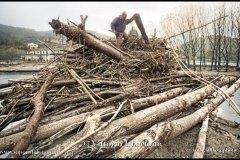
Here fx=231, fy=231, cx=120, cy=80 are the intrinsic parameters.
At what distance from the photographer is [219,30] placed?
34031 mm

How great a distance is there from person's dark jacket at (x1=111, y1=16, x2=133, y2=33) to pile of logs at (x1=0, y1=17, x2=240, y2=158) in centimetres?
142

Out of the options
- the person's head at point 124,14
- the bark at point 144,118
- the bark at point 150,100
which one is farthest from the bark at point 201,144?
the person's head at point 124,14

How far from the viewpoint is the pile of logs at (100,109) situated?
2158mm

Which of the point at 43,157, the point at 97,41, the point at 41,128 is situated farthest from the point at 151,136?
the point at 97,41

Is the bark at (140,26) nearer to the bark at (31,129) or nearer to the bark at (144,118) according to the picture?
the bark at (144,118)

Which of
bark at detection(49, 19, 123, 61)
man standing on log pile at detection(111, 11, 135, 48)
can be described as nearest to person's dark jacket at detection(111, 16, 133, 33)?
man standing on log pile at detection(111, 11, 135, 48)

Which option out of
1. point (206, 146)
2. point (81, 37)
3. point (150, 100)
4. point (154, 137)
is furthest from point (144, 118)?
point (81, 37)

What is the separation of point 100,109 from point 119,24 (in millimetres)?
4033

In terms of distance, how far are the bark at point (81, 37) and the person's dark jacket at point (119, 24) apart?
5.98 ft

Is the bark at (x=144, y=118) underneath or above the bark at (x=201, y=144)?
above

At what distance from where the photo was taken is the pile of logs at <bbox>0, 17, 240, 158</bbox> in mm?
2158

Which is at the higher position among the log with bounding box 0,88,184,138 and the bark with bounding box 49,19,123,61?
the bark with bounding box 49,19,123,61

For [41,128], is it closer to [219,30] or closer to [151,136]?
[151,136]

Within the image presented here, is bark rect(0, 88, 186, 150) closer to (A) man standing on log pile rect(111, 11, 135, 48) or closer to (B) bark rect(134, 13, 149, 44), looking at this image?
(B) bark rect(134, 13, 149, 44)
